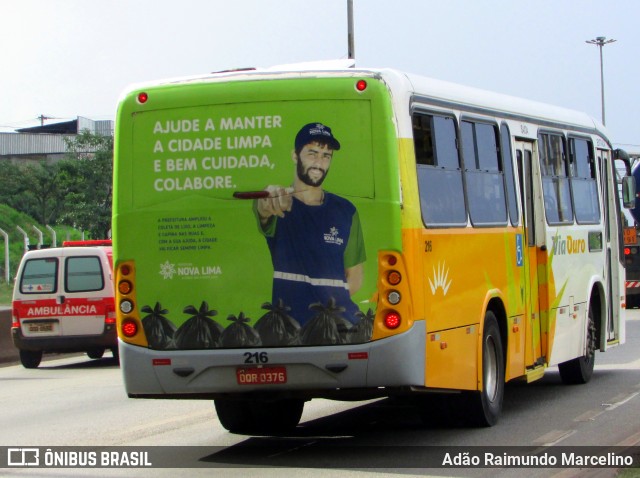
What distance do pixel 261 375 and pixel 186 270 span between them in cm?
101

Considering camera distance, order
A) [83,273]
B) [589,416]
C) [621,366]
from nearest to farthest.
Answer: [589,416]
[621,366]
[83,273]

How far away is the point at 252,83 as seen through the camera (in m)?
10.1

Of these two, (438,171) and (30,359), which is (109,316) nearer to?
(30,359)

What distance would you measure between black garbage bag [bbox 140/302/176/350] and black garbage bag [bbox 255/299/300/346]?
0.74 metres

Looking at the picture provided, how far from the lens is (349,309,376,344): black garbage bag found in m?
9.67

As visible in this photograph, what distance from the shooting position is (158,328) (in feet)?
33.3

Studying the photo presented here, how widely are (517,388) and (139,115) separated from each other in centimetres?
673

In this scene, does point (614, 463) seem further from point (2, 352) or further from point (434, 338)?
point (2, 352)

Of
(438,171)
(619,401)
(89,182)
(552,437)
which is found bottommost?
(552,437)

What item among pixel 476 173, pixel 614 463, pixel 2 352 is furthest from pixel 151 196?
pixel 2 352

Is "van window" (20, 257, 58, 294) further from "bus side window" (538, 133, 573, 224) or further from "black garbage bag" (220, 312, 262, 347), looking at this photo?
"black garbage bag" (220, 312, 262, 347)

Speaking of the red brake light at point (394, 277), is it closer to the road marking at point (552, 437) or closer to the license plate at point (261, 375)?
the license plate at point (261, 375)

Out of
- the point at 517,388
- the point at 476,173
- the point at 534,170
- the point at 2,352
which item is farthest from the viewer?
the point at 2,352

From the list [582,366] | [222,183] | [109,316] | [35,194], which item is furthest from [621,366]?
[35,194]
